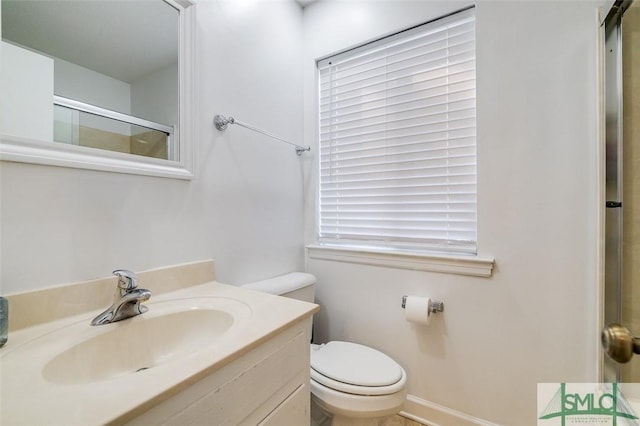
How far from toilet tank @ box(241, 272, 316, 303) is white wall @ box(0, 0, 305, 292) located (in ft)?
0.22

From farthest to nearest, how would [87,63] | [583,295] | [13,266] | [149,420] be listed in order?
[583,295], [87,63], [13,266], [149,420]

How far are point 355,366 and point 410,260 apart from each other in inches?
21.9

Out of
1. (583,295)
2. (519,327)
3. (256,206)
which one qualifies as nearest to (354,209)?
(256,206)

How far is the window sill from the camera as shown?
47.3 inches

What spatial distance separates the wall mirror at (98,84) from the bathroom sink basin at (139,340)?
0.45 metres

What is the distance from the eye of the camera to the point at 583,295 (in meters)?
A: 1.03

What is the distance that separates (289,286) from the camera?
1331mm

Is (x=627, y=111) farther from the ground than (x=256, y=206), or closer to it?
farther from the ground

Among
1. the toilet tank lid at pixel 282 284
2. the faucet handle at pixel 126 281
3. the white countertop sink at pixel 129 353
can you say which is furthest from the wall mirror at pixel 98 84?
the toilet tank lid at pixel 282 284

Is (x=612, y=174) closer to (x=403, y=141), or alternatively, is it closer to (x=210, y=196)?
(x=403, y=141)

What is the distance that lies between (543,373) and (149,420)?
4.58 feet

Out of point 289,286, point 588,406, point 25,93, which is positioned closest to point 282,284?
point 289,286

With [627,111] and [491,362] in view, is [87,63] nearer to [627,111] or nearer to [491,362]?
[627,111]

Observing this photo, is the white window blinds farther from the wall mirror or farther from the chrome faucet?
the chrome faucet
